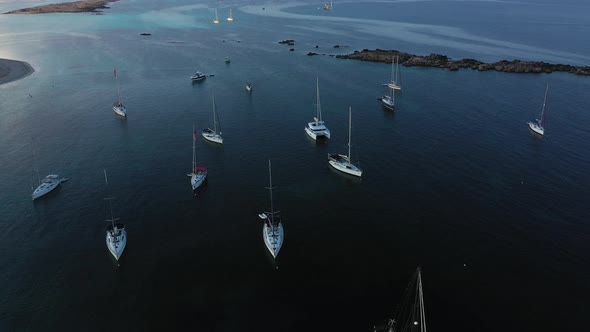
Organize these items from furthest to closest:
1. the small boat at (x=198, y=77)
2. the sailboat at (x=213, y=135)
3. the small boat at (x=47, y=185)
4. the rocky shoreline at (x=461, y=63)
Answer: the rocky shoreline at (x=461, y=63) < the small boat at (x=198, y=77) < the sailboat at (x=213, y=135) < the small boat at (x=47, y=185)

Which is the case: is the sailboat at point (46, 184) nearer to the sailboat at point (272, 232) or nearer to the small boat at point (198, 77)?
the sailboat at point (272, 232)

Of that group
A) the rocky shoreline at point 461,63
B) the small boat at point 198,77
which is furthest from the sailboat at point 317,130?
the rocky shoreline at point 461,63

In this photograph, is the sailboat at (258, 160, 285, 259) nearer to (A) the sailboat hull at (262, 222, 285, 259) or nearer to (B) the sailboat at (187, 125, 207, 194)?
(A) the sailboat hull at (262, 222, 285, 259)

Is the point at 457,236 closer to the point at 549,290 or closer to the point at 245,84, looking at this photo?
the point at 549,290

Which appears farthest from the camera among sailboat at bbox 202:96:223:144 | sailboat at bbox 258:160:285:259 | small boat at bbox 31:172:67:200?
sailboat at bbox 202:96:223:144

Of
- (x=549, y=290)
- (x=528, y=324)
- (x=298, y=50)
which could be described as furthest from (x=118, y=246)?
(x=298, y=50)

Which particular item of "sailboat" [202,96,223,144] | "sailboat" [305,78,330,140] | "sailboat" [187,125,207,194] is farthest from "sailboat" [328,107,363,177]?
"sailboat" [202,96,223,144]
